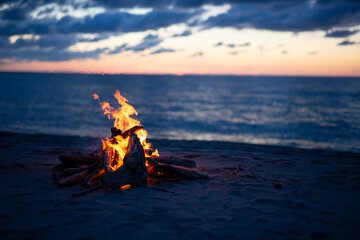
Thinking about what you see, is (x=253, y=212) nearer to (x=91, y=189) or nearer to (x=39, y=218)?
(x=91, y=189)

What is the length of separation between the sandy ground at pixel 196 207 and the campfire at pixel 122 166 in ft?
0.79

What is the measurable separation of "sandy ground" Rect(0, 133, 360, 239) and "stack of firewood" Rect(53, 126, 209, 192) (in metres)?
0.22

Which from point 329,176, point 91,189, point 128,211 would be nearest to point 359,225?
point 329,176

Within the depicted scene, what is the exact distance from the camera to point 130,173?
5.47m

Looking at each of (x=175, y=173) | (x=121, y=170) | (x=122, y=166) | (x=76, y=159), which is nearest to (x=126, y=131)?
(x=122, y=166)

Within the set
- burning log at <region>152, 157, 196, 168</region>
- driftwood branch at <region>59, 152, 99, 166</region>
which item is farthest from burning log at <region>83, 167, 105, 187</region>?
burning log at <region>152, 157, 196, 168</region>

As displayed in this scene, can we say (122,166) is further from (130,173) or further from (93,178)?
(93,178)

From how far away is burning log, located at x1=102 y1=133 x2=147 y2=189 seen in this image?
5232 millimetres

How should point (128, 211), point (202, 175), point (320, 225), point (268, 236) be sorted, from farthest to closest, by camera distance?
point (202, 175)
point (128, 211)
point (320, 225)
point (268, 236)

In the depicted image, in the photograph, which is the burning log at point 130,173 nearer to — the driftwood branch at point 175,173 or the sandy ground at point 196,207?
the sandy ground at point 196,207

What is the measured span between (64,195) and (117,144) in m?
1.86

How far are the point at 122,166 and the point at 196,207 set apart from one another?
190 centimetres

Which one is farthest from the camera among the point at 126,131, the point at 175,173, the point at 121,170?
the point at 126,131

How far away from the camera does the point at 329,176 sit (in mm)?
6535
